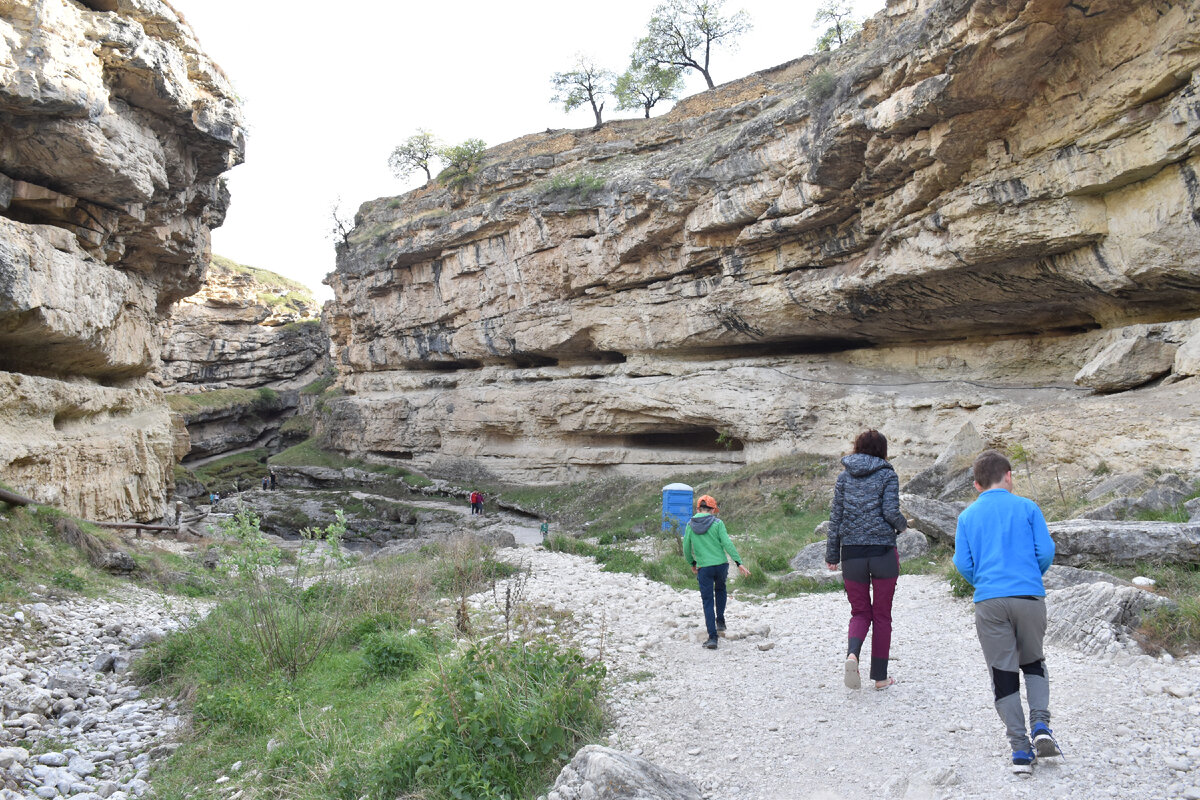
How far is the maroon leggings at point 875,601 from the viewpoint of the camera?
14.9 ft

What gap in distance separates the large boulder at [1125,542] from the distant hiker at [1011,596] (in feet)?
12.0

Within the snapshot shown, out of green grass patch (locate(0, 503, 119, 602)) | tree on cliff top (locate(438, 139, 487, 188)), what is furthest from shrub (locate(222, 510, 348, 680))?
tree on cliff top (locate(438, 139, 487, 188))

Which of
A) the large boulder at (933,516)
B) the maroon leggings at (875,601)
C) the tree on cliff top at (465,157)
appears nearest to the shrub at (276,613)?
the maroon leggings at (875,601)

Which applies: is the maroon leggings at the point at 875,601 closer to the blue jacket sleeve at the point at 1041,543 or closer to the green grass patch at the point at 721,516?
the blue jacket sleeve at the point at 1041,543

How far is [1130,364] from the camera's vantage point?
12.8m

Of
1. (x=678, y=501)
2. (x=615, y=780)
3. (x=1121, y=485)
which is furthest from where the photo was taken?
(x=678, y=501)

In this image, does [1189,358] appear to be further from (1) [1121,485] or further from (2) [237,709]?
(2) [237,709]

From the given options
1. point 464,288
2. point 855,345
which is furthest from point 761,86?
point 464,288

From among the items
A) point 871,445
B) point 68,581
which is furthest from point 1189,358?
point 68,581

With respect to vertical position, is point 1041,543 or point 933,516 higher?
point 1041,543

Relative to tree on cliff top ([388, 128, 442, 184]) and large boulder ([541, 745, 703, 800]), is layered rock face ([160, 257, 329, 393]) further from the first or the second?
large boulder ([541, 745, 703, 800])

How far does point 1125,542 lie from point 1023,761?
4.23 m

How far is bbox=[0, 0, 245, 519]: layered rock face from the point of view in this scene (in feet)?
37.8

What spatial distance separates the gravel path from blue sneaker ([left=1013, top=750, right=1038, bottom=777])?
0.04 meters
